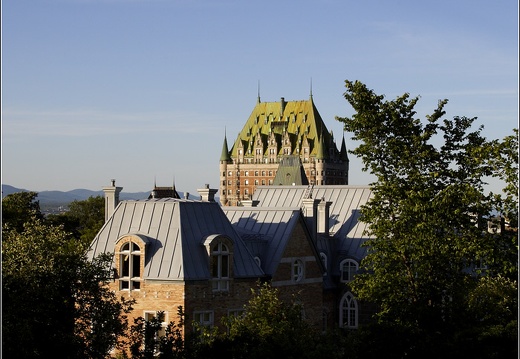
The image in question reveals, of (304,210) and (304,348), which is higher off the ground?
(304,210)

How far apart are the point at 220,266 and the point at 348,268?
13.8m

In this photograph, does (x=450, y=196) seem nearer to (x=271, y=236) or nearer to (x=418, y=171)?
(x=418, y=171)

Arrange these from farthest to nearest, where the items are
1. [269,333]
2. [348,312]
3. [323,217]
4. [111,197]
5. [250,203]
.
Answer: [250,203]
[323,217]
[348,312]
[111,197]
[269,333]

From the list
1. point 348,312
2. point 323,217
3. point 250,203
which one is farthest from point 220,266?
point 250,203

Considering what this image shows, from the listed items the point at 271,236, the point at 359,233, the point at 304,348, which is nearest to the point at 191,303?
the point at 271,236

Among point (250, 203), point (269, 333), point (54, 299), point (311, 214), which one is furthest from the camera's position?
point (250, 203)

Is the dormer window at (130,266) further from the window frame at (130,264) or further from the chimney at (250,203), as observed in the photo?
the chimney at (250,203)

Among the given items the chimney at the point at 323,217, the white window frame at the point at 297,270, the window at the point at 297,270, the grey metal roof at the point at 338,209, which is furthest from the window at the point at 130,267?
the chimney at the point at 323,217

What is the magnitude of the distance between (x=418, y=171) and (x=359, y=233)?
51.7ft

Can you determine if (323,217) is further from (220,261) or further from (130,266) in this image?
(130,266)

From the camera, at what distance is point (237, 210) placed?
5631 centimetres

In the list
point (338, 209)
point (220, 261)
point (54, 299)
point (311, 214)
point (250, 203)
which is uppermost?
point (250, 203)

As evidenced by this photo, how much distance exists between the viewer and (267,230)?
52250 mm

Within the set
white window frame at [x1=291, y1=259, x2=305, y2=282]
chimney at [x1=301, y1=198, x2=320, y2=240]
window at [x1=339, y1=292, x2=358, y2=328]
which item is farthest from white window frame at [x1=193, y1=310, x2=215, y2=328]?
window at [x1=339, y1=292, x2=358, y2=328]
